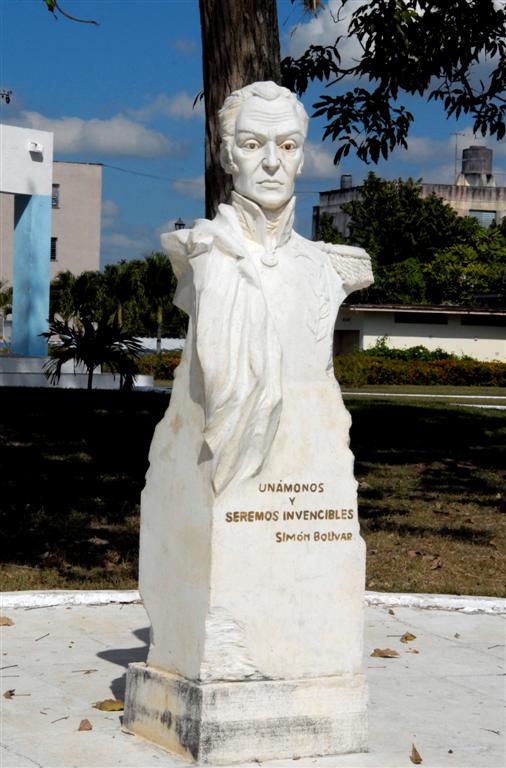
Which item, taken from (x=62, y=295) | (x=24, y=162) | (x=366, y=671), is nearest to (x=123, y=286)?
(x=62, y=295)

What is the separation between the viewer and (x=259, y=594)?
507 cm

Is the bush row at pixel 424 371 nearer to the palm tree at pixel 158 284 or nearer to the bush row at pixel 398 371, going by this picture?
the bush row at pixel 398 371

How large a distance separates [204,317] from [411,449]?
11.1m

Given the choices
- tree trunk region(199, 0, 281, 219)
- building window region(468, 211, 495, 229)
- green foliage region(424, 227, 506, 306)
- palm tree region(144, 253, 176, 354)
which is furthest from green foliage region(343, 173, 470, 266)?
tree trunk region(199, 0, 281, 219)

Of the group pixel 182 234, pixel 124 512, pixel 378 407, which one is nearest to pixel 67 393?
pixel 378 407

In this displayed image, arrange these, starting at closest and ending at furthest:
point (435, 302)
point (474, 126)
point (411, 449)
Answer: point (474, 126)
point (411, 449)
point (435, 302)

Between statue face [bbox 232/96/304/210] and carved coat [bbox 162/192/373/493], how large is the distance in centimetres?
7

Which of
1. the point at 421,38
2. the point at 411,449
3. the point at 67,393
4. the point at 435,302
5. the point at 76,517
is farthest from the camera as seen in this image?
the point at 435,302

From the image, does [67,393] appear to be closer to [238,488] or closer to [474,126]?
[474,126]

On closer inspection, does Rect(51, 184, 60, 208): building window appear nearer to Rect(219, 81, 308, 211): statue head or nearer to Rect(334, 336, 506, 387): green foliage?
Rect(334, 336, 506, 387): green foliage

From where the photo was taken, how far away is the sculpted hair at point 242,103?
524 cm

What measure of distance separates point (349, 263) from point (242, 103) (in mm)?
846

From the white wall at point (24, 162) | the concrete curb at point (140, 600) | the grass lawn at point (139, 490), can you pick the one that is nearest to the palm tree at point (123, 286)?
the white wall at point (24, 162)

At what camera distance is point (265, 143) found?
17.1 ft
